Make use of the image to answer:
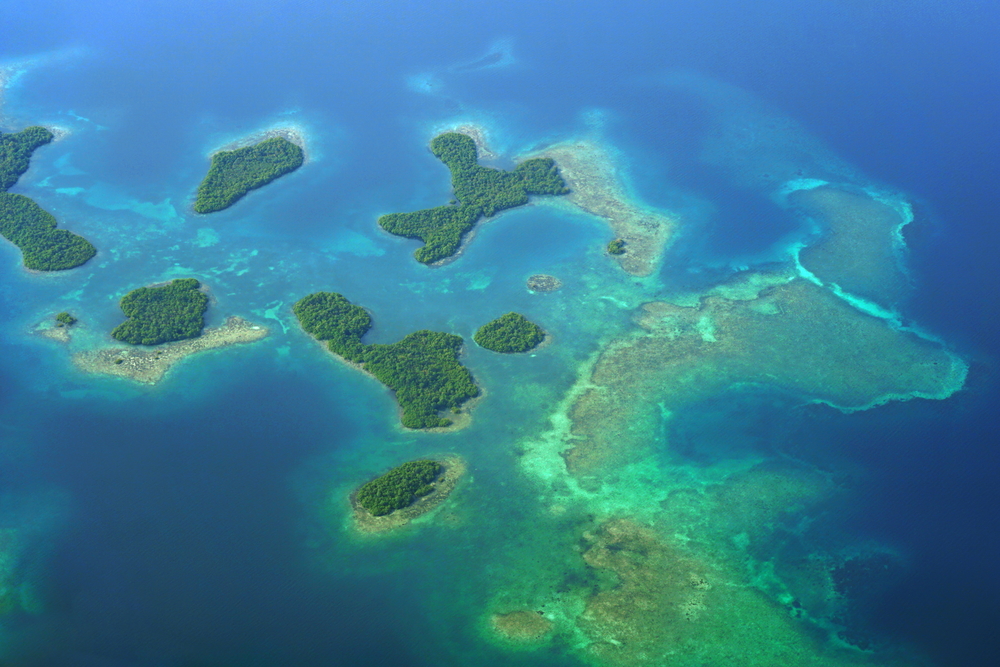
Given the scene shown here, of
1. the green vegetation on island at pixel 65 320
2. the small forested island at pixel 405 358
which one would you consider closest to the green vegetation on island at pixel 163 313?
the green vegetation on island at pixel 65 320

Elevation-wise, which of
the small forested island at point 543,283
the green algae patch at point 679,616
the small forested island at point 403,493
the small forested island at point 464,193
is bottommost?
the green algae patch at point 679,616

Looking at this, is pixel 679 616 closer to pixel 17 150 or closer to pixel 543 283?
pixel 543 283

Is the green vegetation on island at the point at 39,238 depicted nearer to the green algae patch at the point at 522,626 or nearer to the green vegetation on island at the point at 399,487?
the green vegetation on island at the point at 399,487

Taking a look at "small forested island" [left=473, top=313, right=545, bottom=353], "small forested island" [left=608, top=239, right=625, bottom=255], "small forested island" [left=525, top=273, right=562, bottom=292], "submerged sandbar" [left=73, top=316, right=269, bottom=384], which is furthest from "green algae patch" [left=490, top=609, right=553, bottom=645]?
"small forested island" [left=608, top=239, right=625, bottom=255]

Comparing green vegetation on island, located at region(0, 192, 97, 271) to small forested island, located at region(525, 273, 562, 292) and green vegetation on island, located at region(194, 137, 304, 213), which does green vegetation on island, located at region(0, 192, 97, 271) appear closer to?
green vegetation on island, located at region(194, 137, 304, 213)

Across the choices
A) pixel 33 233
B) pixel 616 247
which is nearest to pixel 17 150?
pixel 33 233

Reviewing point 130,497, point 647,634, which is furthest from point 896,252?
point 130,497

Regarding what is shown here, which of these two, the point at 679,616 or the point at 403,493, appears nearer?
the point at 679,616
